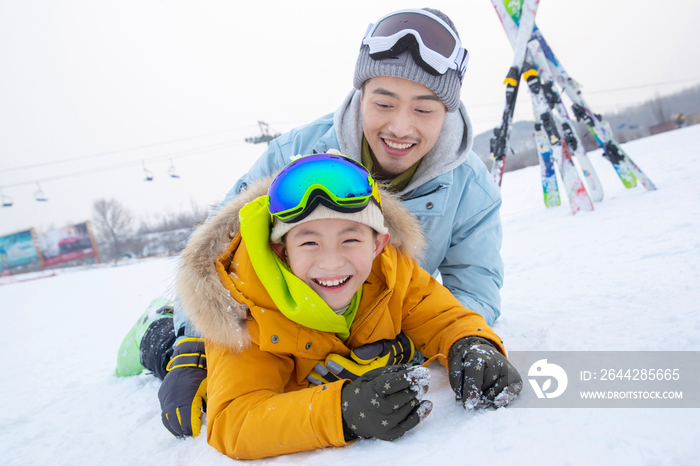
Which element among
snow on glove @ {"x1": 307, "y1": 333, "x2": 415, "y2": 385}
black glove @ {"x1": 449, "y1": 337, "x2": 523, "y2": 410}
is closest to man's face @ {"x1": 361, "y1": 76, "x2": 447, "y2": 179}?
snow on glove @ {"x1": 307, "y1": 333, "x2": 415, "y2": 385}

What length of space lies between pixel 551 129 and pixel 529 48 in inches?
46.8

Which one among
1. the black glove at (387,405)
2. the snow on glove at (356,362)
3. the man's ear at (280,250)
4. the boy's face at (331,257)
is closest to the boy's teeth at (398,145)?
the boy's face at (331,257)

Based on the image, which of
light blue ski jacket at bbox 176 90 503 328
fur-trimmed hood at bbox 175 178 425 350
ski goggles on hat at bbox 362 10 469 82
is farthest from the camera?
light blue ski jacket at bbox 176 90 503 328

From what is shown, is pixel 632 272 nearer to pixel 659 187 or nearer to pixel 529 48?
pixel 659 187

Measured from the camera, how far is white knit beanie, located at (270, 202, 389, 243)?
1.41 meters

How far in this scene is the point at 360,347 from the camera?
1.54 metres

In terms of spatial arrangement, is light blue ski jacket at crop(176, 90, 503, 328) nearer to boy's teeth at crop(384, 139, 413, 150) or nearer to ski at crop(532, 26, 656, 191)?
boy's teeth at crop(384, 139, 413, 150)

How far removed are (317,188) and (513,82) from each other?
5052mm

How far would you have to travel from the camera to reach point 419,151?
2.06 meters

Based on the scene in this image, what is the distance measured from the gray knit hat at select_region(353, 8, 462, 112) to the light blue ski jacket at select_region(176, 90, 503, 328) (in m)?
0.22

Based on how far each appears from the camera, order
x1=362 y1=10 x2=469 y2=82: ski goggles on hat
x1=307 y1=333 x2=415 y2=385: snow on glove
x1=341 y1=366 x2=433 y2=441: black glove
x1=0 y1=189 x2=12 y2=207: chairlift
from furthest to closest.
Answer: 1. x1=0 y1=189 x2=12 y2=207: chairlift
2. x1=362 y1=10 x2=469 y2=82: ski goggles on hat
3. x1=307 y1=333 x2=415 y2=385: snow on glove
4. x1=341 y1=366 x2=433 y2=441: black glove

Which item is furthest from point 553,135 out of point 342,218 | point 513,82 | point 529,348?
point 342,218

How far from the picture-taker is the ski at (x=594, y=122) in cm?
529

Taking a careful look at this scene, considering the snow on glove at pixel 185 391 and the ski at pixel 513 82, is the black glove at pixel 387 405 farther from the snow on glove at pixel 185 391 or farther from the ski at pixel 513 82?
the ski at pixel 513 82
